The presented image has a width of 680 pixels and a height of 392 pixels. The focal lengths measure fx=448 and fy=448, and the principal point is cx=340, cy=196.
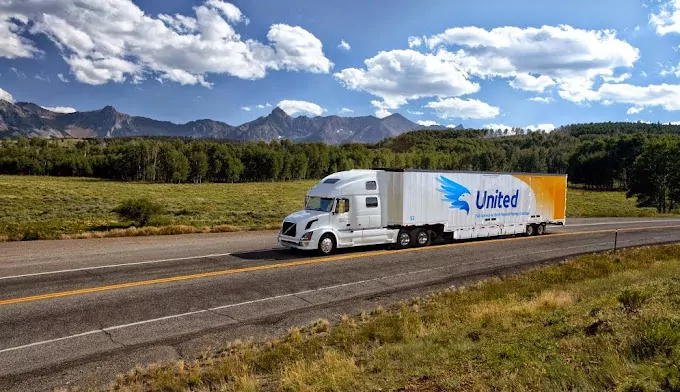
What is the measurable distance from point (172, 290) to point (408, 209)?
1251 centimetres

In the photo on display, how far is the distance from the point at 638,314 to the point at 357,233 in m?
13.1

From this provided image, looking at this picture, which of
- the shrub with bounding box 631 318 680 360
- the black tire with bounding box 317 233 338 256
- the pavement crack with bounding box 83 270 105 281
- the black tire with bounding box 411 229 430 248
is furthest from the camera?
the black tire with bounding box 411 229 430 248

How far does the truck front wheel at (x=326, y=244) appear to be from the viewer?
20.1 m

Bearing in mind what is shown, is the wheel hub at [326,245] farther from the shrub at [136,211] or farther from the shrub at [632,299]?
the shrub at [136,211]

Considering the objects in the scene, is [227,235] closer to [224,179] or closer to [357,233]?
[357,233]

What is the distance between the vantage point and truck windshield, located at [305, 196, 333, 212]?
20.7 metres

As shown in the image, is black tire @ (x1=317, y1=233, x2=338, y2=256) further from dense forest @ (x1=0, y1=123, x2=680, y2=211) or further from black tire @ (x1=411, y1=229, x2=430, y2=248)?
dense forest @ (x1=0, y1=123, x2=680, y2=211)

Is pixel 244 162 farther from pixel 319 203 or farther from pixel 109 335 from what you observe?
pixel 109 335

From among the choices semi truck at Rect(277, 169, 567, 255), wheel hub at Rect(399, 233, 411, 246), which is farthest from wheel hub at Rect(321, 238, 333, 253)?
wheel hub at Rect(399, 233, 411, 246)

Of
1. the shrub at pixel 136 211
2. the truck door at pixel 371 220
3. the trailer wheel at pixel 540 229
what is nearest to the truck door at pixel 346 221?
the truck door at pixel 371 220

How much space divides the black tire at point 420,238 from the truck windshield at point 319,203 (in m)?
5.23

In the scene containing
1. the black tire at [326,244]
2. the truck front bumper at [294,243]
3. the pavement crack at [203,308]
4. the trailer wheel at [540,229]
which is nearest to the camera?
the pavement crack at [203,308]

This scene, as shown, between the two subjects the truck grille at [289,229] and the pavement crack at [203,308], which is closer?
the pavement crack at [203,308]

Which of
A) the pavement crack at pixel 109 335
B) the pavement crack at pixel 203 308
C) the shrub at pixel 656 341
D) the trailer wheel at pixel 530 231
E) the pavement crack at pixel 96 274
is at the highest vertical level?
the shrub at pixel 656 341
